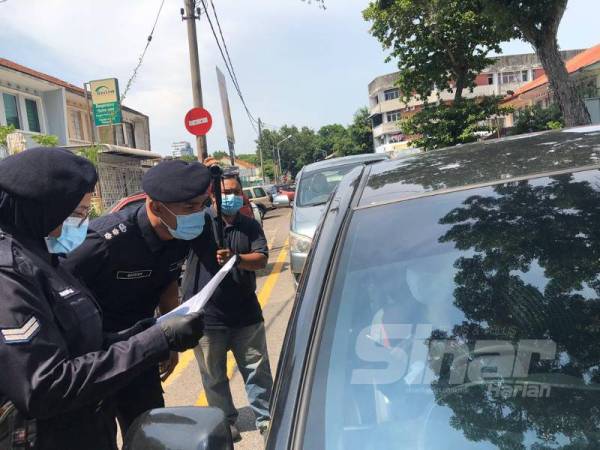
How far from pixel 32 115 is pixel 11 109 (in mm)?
1597

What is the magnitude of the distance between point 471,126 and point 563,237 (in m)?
21.5

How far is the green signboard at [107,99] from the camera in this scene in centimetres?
1812

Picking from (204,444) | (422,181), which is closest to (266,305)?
(422,181)

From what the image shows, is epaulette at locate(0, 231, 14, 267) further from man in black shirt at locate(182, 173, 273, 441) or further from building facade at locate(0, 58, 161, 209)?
building facade at locate(0, 58, 161, 209)

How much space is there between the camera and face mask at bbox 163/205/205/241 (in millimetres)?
2611

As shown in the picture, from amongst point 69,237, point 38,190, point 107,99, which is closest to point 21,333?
point 38,190

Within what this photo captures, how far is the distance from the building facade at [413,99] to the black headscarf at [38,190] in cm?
5000

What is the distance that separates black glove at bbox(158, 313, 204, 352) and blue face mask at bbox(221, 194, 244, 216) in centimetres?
178

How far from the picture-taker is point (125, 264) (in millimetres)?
2525

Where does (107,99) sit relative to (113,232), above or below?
above

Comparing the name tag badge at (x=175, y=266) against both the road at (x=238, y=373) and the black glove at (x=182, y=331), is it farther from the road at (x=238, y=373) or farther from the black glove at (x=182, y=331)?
the road at (x=238, y=373)

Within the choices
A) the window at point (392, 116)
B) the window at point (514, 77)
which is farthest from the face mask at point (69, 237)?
the window at point (392, 116)

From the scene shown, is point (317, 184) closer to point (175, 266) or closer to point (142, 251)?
point (175, 266)

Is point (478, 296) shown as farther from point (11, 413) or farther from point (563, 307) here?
point (11, 413)
